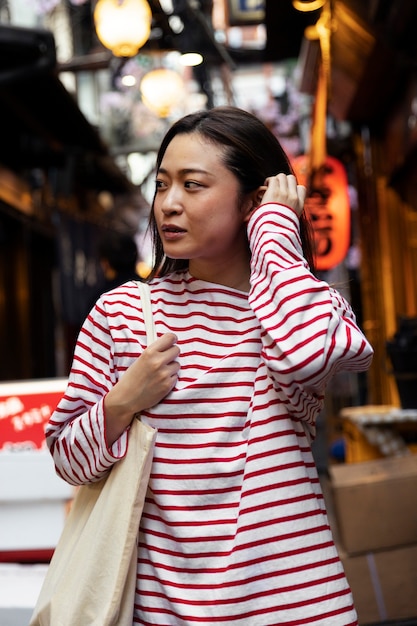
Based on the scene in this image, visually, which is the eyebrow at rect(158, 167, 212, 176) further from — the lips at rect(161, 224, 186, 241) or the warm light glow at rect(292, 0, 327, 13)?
the warm light glow at rect(292, 0, 327, 13)

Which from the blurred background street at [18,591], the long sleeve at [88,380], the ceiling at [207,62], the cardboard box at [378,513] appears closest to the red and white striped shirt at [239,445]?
the long sleeve at [88,380]

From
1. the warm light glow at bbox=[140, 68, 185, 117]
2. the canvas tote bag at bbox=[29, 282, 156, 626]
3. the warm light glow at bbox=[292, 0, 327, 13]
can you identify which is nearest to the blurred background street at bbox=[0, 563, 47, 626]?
the canvas tote bag at bbox=[29, 282, 156, 626]

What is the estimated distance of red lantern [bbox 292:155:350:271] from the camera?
9383mm

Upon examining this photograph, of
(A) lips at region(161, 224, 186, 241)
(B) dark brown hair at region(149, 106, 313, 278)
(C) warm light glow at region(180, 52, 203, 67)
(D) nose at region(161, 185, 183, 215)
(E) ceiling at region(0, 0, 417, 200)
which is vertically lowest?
(A) lips at region(161, 224, 186, 241)

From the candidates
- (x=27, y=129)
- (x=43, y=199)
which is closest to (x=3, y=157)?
(x=27, y=129)

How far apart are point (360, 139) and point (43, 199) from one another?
17.9 feet

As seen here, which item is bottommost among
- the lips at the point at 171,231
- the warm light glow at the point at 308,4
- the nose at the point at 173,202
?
the lips at the point at 171,231

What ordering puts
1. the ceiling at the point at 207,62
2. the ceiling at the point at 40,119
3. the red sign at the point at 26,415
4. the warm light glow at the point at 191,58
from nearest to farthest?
the red sign at the point at 26,415, the ceiling at the point at 207,62, the warm light glow at the point at 191,58, the ceiling at the point at 40,119

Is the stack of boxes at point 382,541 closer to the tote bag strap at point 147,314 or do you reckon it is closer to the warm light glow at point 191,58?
the tote bag strap at point 147,314

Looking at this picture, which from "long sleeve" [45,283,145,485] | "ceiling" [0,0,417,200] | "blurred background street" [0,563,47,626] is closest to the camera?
"long sleeve" [45,283,145,485]

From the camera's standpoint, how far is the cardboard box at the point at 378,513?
4172mm

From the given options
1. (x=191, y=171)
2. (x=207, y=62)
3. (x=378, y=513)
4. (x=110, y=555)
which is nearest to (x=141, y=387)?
(x=110, y=555)

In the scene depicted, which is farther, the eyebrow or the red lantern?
the red lantern

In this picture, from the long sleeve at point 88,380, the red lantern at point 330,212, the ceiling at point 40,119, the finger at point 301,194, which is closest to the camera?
the long sleeve at point 88,380
